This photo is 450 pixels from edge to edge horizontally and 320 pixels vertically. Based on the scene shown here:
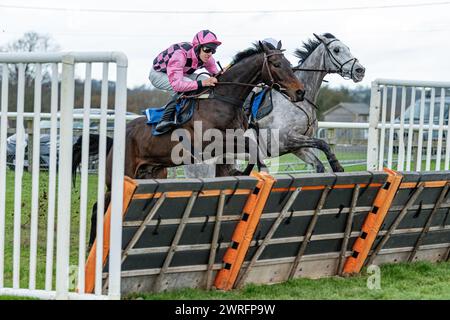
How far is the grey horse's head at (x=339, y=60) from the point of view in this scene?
884cm

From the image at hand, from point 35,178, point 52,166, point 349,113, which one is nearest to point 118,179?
point 52,166

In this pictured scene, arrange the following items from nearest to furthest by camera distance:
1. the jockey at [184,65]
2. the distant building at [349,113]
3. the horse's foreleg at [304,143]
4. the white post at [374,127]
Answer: the white post at [374,127]
the jockey at [184,65]
the horse's foreleg at [304,143]
the distant building at [349,113]

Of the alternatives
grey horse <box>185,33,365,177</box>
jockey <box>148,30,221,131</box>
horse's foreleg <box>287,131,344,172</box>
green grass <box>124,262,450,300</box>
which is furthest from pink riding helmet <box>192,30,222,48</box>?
green grass <box>124,262,450,300</box>

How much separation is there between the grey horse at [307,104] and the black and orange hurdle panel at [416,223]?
5.39 feet

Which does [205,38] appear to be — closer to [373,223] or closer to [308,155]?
[308,155]

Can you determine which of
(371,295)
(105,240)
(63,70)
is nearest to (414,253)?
(371,295)

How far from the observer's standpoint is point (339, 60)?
8883mm

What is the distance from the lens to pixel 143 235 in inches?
198

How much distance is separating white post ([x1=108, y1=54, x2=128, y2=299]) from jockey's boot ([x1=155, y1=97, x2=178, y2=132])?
2.85m

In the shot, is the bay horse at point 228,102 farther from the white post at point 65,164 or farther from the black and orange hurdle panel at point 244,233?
the white post at point 65,164

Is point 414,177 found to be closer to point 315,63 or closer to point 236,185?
point 236,185

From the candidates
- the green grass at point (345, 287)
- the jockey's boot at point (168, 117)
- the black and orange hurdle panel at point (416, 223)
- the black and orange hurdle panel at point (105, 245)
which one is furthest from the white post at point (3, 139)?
Result: the black and orange hurdle panel at point (416, 223)

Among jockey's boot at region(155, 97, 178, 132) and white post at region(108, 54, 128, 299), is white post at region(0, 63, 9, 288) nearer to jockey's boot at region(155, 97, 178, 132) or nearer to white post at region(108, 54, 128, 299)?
white post at region(108, 54, 128, 299)
